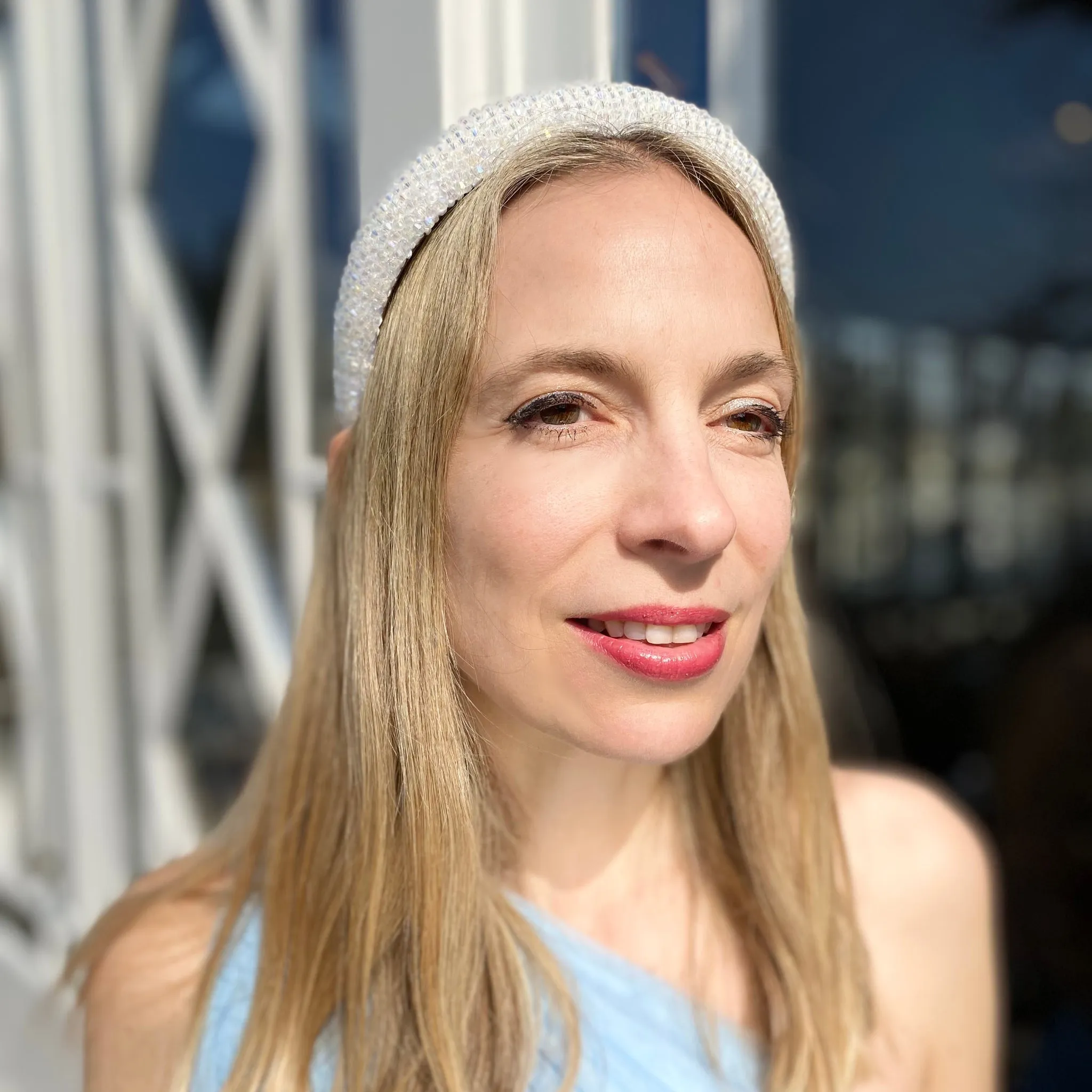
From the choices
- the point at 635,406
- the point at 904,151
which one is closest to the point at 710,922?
the point at 635,406

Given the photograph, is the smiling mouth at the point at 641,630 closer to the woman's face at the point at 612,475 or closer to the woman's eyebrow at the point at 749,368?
the woman's face at the point at 612,475

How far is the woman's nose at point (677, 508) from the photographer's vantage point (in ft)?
2.48

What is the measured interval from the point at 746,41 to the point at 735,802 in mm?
984

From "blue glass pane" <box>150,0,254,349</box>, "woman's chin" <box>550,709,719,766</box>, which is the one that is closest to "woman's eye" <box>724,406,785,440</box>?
"woman's chin" <box>550,709,719,766</box>

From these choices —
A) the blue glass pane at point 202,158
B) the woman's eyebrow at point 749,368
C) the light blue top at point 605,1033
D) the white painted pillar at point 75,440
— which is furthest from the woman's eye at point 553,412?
the white painted pillar at point 75,440

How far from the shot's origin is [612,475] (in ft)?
2.58

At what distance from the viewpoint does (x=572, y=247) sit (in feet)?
2.60

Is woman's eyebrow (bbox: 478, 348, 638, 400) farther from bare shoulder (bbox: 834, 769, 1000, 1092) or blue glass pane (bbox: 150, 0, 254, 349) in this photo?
blue glass pane (bbox: 150, 0, 254, 349)

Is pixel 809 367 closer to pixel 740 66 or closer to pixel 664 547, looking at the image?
pixel 740 66

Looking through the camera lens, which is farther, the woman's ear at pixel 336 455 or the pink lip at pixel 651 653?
the woman's ear at pixel 336 455

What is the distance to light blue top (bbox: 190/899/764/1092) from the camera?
0.89m

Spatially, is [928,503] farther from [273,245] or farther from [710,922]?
[273,245]

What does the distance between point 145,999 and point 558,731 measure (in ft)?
1.61

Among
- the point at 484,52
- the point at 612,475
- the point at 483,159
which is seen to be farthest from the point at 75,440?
the point at 612,475
